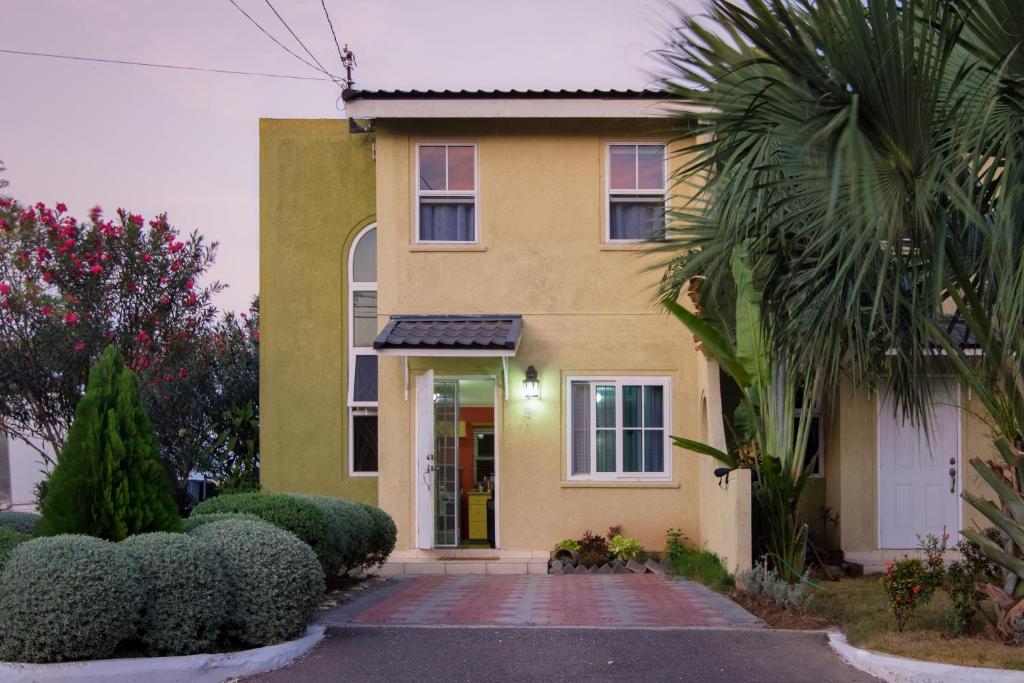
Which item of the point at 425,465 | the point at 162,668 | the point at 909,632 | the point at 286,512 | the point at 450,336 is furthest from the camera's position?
the point at 425,465

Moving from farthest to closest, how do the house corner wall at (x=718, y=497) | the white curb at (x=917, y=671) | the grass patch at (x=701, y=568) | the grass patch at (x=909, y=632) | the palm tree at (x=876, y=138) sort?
the grass patch at (x=701, y=568), the house corner wall at (x=718, y=497), the grass patch at (x=909, y=632), the white curb at (x=917, y=671), the palm tree at (x=876, y=138)

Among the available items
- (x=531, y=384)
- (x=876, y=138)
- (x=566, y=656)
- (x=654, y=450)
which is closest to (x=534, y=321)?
(x=531, y=384)

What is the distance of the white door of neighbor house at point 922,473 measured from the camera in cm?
1419

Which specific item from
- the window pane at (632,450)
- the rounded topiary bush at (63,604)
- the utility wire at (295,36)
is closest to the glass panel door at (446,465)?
the window pane at (632,450)

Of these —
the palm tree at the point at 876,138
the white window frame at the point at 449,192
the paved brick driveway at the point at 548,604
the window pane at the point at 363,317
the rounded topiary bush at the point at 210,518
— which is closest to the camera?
the palm tree at the point at 876,138

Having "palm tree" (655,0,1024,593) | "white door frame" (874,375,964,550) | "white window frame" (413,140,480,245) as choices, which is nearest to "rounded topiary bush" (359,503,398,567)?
"white window frame" (413,140,480,245)

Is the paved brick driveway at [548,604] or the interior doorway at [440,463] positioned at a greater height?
the interior doorway at [440,463]

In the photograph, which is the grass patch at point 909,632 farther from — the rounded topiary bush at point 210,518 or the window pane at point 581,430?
the rounded topiary bush at point 210,518

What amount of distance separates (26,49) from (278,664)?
11825 millimetres

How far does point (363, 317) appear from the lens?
17094mm

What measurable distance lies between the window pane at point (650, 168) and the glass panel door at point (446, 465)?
3940 mm

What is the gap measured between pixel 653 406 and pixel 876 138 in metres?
8.72

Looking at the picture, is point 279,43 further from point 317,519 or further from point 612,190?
point 317,519

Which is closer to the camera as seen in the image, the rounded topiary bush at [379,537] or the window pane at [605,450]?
the rounded topiary bush at [379,537]
